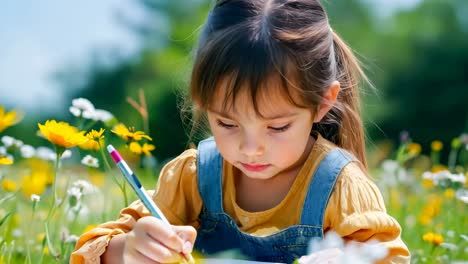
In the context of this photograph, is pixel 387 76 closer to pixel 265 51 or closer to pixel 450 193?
pixel 450 193

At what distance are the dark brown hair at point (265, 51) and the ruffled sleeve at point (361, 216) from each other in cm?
17

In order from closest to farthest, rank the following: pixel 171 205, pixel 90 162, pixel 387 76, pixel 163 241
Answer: pixel 163 241, pixel 171 205, pixel 90 162, pixel 387 76

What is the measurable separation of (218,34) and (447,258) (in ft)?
2.31

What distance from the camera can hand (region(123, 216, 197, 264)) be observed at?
4.52ft

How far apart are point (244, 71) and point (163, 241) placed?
35 centimetres

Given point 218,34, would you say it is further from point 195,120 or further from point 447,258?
point 447,258

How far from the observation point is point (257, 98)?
5.02ft

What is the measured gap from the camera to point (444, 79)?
6.65m

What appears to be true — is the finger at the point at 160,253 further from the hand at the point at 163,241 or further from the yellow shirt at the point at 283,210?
the yellow shirt at the point at 283,210

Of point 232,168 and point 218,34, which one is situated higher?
point 218,34

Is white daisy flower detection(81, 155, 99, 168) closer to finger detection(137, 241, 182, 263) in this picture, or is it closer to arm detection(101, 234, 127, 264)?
arm detection(101, 234, 127, 264)

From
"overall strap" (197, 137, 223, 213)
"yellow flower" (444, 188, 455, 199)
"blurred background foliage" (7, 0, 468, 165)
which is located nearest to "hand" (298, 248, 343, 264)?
"overall strap" (197, 137, 223, 213)

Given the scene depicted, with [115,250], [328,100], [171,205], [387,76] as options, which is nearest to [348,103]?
[328,100]

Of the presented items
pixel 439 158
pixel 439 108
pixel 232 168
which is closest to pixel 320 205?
pixel 232 168
